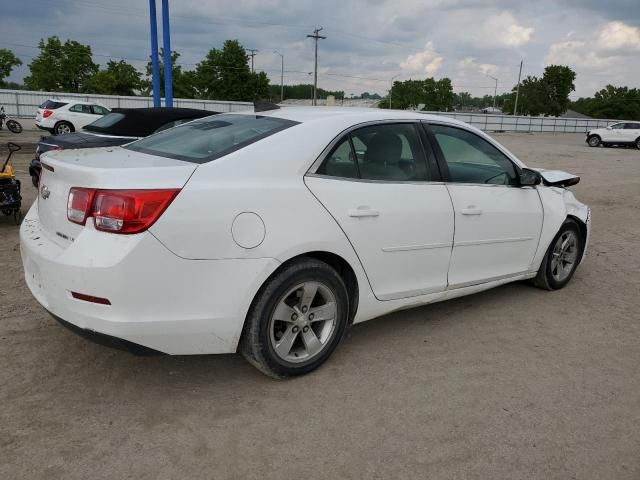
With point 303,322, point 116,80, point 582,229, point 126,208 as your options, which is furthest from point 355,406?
point 116,80

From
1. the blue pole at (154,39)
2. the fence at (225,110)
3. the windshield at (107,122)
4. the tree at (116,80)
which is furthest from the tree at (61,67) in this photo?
the windshield at (107,122)

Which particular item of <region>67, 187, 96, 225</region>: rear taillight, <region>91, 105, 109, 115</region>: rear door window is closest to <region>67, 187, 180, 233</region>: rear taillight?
<region>67, 187, 96, 225</region>: rear taillight

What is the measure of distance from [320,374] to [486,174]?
6.73 feet

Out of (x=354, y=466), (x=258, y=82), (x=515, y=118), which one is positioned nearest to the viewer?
(x=354, y=466)

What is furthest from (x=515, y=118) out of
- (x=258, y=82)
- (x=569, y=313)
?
(x=569, y=313)

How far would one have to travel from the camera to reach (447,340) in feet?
12.9

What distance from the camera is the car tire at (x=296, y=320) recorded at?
300cm

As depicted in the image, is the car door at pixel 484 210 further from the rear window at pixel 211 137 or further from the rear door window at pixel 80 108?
the rear door window at pixel 80 108

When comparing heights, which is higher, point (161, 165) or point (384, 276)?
point (161, 165)

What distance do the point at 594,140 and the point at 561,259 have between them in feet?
106

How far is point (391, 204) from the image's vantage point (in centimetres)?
349

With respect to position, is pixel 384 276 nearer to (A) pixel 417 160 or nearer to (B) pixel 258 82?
(A) pixel 417 160

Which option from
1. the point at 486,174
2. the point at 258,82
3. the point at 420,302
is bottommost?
the point at 420,302

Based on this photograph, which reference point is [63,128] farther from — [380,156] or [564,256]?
[380,156]
